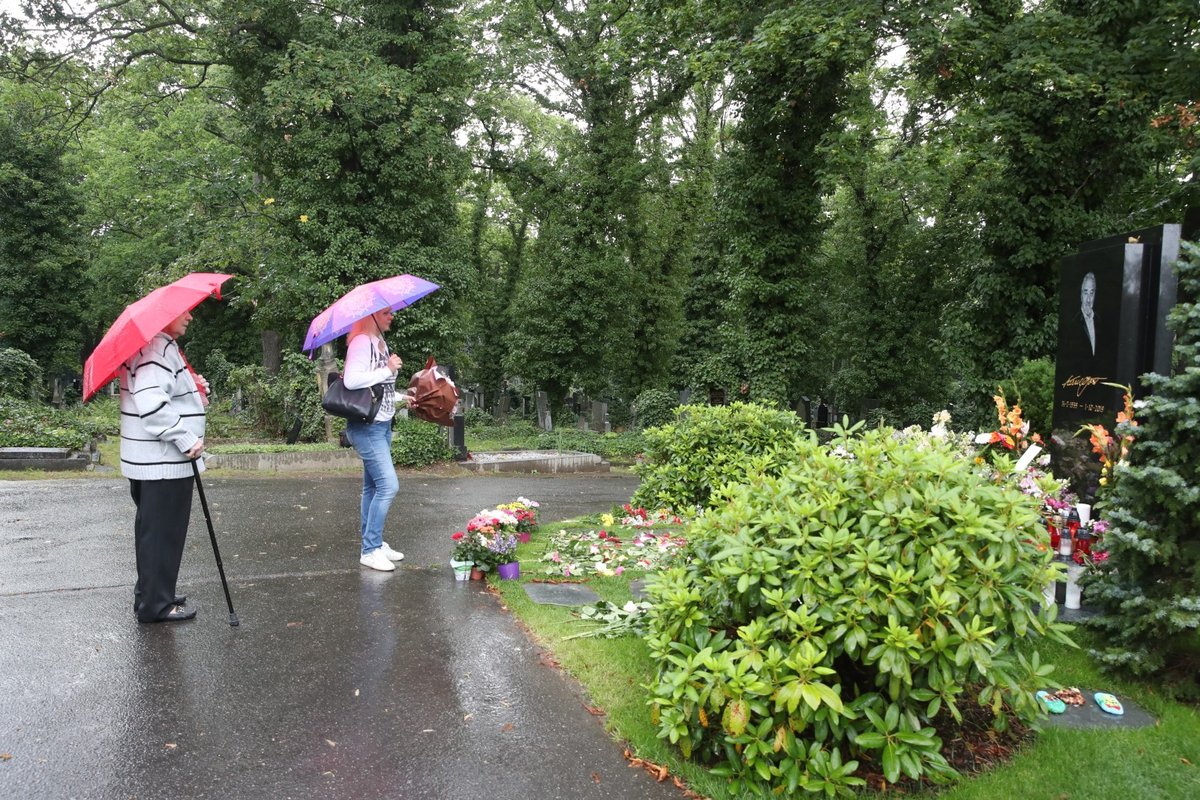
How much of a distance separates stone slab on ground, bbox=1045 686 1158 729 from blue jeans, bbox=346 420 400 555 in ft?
14.2

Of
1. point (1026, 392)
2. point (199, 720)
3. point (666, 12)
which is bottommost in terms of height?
point (199, 720)

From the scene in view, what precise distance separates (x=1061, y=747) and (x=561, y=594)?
305 centimetres

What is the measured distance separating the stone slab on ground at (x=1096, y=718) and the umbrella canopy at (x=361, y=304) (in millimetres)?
4380

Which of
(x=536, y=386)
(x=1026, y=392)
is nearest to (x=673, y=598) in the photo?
(x=1026, y=392)

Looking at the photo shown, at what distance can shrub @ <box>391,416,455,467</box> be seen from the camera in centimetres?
1359

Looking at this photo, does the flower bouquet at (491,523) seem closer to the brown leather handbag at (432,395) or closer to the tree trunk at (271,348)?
the brown leather handbag at (432,395)

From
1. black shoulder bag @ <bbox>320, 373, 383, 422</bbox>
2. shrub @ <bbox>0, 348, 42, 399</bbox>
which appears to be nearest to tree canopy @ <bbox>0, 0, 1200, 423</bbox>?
shrub @ <bbox>0, 348, 42, 399</bbox>

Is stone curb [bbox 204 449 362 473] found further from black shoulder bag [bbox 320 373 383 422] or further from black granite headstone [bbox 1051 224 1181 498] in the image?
black granite headstone [bbox 1051 224 1181 498]

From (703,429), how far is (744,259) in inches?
410

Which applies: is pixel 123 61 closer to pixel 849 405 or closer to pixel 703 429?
pixel 703 429

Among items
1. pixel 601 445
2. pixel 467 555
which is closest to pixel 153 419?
pixel 467 555

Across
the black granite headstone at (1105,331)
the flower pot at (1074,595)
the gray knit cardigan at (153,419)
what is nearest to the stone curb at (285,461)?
the gray knit cardigan at (153,419)

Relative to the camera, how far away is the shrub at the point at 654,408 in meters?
21.5

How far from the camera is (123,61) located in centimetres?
1722
